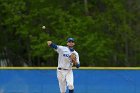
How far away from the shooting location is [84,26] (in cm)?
2311

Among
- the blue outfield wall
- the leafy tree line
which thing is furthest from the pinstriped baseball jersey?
the leafy tree line

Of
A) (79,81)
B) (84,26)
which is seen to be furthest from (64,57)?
(84,26)

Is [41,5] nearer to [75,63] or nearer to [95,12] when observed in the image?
[95,12]

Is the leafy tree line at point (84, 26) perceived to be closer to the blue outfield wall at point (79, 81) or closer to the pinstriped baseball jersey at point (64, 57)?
the blue outfield wall at point (79, 81)

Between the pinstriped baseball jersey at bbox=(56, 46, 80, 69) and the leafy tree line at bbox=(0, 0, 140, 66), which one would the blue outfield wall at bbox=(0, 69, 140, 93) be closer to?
the pinstriped baseball jersey at bbox=(56, 46, 80, 69)

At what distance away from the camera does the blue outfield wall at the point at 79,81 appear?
48.3ft

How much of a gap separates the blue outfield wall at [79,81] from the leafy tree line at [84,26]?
7.79 metres

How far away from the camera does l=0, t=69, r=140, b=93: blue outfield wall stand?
579 inches

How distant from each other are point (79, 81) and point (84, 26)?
858 centimetres

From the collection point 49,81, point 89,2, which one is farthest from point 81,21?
point 49,81

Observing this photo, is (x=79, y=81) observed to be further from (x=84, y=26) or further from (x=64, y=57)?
(x=84, y=26)

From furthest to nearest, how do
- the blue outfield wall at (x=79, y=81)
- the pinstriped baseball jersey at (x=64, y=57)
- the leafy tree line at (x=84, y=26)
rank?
the leafy tree line at (x=84, y=26)
the blue outfield wall at (x=79, y=81)
the pinstriped baseball jersey at (x=64, y=57)

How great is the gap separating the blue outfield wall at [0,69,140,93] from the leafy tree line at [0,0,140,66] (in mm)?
7792

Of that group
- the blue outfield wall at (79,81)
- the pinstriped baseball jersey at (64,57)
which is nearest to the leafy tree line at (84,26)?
the blue outfield wall at (79,81)
